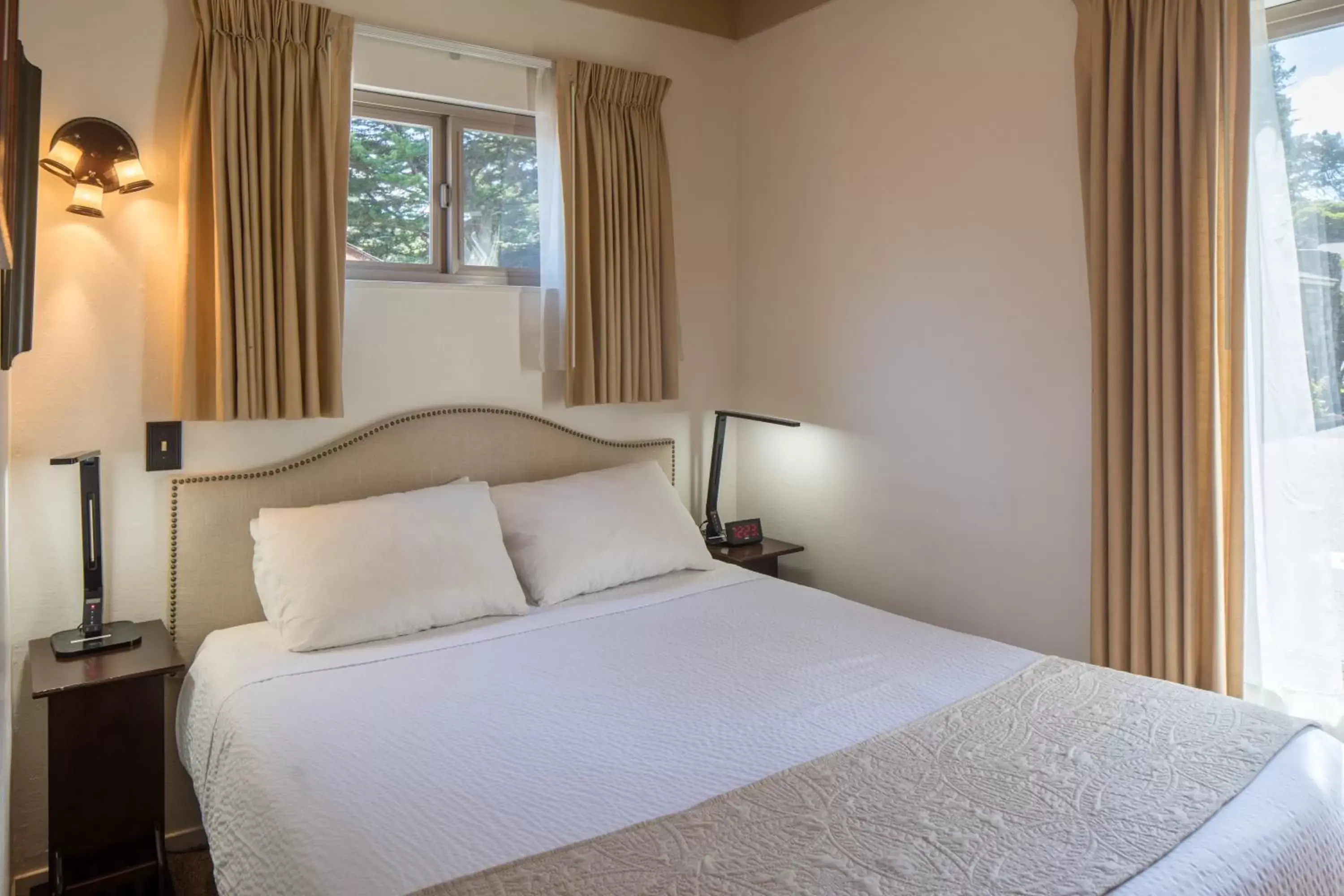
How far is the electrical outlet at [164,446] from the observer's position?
234cm

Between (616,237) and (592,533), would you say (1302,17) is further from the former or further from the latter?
(592,533)

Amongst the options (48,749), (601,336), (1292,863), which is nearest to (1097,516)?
(1292,863)

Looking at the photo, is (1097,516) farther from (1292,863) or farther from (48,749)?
(48,749)

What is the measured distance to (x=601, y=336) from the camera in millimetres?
3020

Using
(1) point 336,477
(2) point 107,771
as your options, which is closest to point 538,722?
(2) point 107,771

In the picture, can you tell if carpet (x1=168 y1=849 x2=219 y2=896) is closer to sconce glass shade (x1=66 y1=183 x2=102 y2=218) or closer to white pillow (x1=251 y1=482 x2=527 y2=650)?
white pillow (x1=251 y1=482 x2=527 y2=650)

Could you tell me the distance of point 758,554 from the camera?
3.13 meters

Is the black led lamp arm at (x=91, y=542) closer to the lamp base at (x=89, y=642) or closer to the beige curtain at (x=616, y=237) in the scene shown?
the lamp base at (x=89, y=642)

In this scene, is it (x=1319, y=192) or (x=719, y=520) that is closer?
(x=1319, y=192)

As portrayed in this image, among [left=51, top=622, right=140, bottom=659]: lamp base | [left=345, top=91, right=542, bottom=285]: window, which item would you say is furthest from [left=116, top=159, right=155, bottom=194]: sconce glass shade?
[left=51, top=622, right=140, bottom=659]: lamp base

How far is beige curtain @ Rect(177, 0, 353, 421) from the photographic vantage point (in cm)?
232

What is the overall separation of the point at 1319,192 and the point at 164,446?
291 cm

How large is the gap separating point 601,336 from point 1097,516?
162cm

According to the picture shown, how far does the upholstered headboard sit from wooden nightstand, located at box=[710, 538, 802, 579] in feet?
1.69
